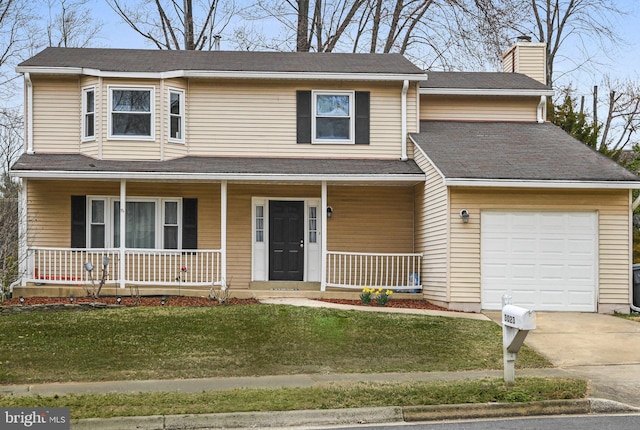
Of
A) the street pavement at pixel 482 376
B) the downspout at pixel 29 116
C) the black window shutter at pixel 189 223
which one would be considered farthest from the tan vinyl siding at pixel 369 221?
the downspout at pixel 29 116

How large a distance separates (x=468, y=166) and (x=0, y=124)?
21.6 m

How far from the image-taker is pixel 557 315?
16.1m

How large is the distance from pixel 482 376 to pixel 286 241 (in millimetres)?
9168

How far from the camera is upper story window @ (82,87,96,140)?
1912 cm

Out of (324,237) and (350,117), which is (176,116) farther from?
(324,237)

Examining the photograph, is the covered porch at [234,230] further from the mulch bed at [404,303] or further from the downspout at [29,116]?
the downspout at [29,116]

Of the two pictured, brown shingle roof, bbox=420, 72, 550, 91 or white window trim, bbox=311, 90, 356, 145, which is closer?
white window trim, bbox=311, 90, 356, 145

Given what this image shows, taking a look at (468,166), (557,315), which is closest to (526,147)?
(468,166)

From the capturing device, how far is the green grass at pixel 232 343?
11.5 meters

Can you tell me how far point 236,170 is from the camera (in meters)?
18.0

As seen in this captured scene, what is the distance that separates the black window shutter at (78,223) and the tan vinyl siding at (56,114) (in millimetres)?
1301

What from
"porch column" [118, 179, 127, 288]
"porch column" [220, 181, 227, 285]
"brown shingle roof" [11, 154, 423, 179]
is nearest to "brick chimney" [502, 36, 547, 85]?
"brown shingle roof" [11, 154, 423, 179]

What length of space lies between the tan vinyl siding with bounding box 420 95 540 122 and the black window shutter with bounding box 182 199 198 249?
21.0ft

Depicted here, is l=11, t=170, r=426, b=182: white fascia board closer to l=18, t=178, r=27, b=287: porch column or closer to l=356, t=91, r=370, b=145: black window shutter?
l=18, t=178, r=27, b=287: porch column
